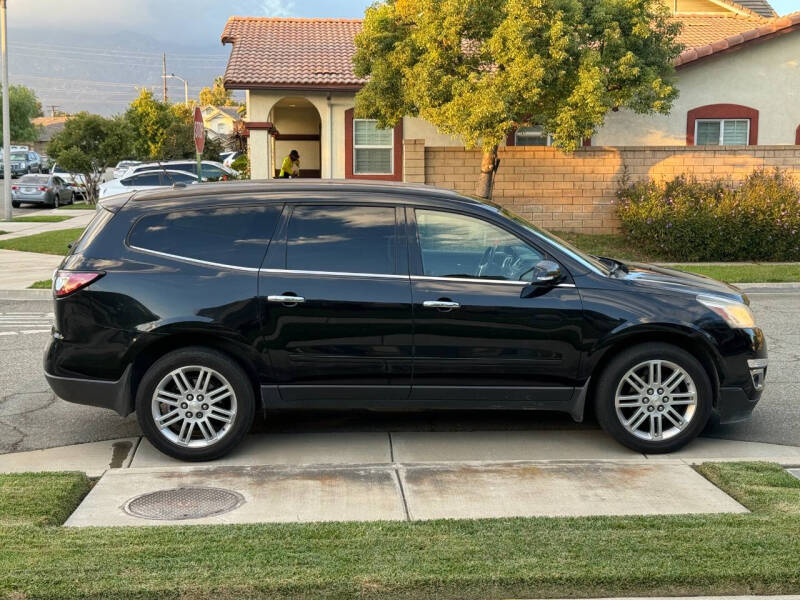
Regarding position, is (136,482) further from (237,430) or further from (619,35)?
(619,35)

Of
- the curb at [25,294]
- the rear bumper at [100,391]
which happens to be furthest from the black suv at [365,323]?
the curb at [25,294]

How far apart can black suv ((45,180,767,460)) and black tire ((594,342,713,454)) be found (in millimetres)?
11

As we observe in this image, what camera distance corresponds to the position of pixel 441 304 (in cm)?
620

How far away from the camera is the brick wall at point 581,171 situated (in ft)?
68.4

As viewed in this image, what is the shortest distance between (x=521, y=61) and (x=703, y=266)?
5.21 metres

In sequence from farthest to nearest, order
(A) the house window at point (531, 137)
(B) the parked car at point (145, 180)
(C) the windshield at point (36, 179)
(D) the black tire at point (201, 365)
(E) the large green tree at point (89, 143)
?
(C) the windshield at point (36, 179), (E) the large green tree at point (89, 143), (B) the parked car at point (145, 180), (A) the house window at point (531, 137), (D) the black tire at point (201, 365)

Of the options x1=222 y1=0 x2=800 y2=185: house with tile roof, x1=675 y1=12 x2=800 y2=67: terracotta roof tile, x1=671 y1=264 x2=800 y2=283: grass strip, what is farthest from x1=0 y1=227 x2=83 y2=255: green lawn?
x1=675 y1=12 x2=800 y2=67: terracotta roof tile

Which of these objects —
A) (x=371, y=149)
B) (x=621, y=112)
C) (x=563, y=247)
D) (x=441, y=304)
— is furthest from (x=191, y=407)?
(x=621, y=112)

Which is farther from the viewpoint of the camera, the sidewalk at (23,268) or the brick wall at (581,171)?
the brick wall at (581,171)

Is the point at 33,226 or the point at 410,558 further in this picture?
the point at 33,226

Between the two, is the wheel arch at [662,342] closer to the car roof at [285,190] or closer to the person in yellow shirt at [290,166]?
the car roof at [285,190]

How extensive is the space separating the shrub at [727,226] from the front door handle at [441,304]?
45.0ft

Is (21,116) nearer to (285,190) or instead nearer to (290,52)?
(290,52)

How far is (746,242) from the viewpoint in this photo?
742 inches
